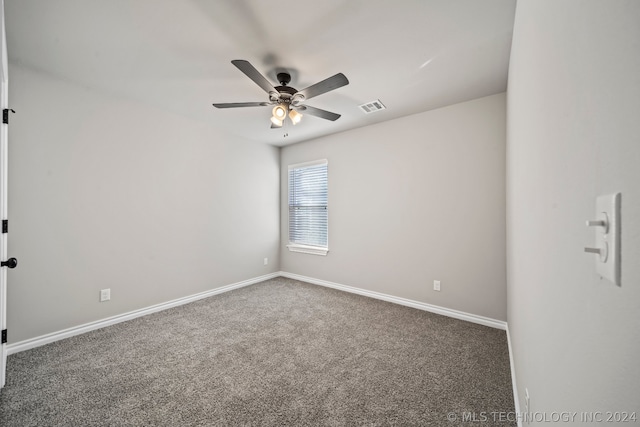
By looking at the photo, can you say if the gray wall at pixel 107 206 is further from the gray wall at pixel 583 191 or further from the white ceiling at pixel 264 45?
the gray wall at pixel 583 191

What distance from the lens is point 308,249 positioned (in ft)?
15.3

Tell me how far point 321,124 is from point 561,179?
3.35 meters

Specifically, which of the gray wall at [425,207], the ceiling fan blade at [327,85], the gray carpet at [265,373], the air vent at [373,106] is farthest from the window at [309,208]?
the ceiling fan blade at [327,85]

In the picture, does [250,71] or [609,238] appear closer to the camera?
[609,238]

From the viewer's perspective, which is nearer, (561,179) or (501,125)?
(561,179)

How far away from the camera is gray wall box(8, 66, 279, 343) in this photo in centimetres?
243

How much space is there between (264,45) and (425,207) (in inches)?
101

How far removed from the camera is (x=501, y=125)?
110 inches

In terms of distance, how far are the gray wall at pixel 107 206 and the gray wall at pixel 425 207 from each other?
1.83 meters

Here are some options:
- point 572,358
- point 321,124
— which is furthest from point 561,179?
point 321,124

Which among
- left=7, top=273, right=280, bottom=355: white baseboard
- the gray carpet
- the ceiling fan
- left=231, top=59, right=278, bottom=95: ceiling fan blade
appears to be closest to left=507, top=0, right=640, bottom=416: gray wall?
the gray carpet

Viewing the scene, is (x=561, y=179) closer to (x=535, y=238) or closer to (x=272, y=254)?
(x=535, y=238)

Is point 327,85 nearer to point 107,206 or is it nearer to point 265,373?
point 265,373

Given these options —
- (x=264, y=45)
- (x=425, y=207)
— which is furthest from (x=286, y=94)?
(x=425, y=207)
